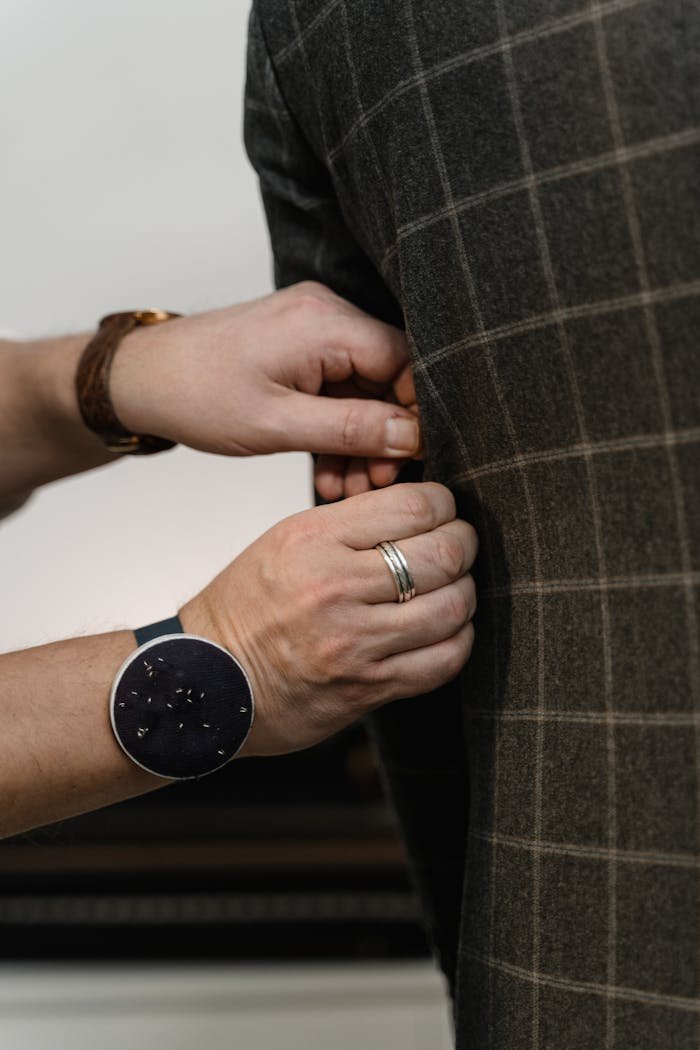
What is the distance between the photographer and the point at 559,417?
49 cm

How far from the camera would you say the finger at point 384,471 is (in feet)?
2.31

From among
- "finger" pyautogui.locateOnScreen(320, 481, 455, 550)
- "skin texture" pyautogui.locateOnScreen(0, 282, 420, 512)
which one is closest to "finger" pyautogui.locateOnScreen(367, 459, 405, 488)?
"skin texture" pyautogui.locateOnScreen(0, 282, 420, 512)

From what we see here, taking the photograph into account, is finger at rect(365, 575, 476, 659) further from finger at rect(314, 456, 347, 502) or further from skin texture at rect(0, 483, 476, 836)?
finger at rect(314, 456, 347, 502)

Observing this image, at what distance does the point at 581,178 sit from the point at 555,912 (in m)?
0.35

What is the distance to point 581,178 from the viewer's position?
452 millimetres

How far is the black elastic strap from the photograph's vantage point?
627 millimetres

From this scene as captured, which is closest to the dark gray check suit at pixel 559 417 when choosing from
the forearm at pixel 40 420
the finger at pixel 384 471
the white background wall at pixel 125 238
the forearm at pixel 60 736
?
the finger at pixel 384 471

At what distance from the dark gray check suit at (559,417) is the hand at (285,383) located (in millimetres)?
99

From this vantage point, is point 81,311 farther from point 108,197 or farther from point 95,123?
point 95,123

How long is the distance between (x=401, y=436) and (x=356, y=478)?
0.07 metres

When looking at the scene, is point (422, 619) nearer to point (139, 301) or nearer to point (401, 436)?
point (401, 436)

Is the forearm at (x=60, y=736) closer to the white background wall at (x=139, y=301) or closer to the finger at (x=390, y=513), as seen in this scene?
the finger at (x=390, y=513)

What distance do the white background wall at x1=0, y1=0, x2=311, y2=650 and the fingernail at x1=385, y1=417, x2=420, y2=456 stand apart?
0.96 m

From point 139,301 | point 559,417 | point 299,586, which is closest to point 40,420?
point 299,586
